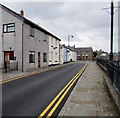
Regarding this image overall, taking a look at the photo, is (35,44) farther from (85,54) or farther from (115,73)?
(85,54)

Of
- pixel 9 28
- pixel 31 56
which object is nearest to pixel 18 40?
pixel 9 28

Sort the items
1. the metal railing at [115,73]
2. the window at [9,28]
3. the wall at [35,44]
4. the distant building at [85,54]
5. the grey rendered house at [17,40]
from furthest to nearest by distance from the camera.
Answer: the distant building at [85,54] → the window at [9,28] → the wall at [35,44] → the grey rendered house at [17,40] → the metal railing at [115,73]

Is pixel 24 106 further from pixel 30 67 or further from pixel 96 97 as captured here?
pixel 30 67

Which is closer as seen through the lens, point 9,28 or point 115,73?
point 115,73

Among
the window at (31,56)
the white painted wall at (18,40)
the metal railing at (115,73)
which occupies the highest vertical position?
the white painted wall at (18,40)

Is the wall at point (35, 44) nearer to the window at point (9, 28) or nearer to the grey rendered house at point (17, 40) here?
the grey rendered house at point (17, 40)

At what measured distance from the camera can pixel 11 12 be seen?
14.3 metres

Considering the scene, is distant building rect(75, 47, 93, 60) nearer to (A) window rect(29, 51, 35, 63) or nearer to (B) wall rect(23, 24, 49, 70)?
(B) wall rect(23, 24, 49, 70)

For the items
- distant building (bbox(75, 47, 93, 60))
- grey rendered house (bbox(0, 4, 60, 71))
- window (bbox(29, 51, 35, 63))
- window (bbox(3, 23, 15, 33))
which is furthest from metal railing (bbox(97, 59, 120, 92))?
distant building (bbox(75, 47, 93, 60))

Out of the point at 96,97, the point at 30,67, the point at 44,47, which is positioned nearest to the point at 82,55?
the point at 44,47

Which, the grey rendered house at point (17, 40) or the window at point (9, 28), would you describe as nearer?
the grey rendered house at point (17, 40)

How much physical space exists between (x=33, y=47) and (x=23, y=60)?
3130 millimetres

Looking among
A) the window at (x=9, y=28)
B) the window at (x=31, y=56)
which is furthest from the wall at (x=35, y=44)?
the window at (x=9, y=28)

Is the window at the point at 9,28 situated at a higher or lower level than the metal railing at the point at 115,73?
higher
